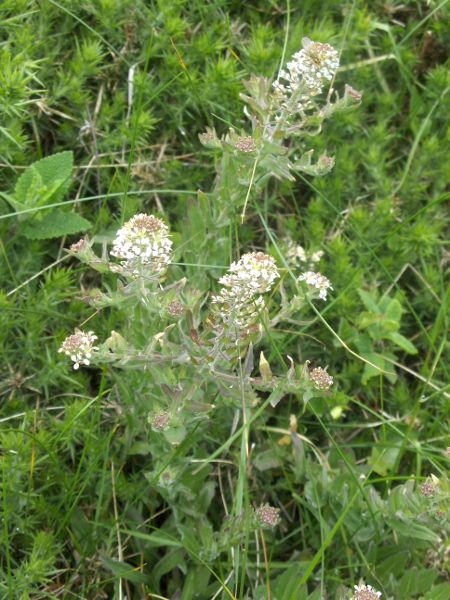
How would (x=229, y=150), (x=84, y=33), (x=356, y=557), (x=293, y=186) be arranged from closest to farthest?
(x=229, y=150), (x=356, y=557), (x=84, y=33), (x=293, y=186)

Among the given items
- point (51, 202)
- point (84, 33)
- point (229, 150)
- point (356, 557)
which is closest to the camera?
point (229, 150)

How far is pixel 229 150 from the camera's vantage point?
2.84 m

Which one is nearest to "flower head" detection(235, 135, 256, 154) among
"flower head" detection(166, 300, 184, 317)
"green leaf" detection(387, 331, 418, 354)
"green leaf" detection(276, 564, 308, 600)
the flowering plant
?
the flowering plant

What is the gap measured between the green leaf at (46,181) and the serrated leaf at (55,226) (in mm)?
82

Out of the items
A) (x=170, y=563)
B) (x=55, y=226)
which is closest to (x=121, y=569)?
(x=170, y=563)

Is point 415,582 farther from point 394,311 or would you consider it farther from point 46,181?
point 46,181

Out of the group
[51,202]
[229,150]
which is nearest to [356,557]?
[229,150]

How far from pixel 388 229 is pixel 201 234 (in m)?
1.19

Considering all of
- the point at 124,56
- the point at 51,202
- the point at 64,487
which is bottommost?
the point at 64,487

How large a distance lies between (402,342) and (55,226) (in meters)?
1.90

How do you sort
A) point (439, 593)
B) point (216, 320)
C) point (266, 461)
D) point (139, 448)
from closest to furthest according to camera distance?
point (216, 320) < point (439, 593) < point (139, 448) < point (266, 461)

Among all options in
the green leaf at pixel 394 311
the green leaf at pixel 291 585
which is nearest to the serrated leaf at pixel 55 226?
the green leaf at pixel 394 311

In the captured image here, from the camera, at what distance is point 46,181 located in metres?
3.30

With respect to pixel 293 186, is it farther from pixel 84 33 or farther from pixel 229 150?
pixel 84 33
